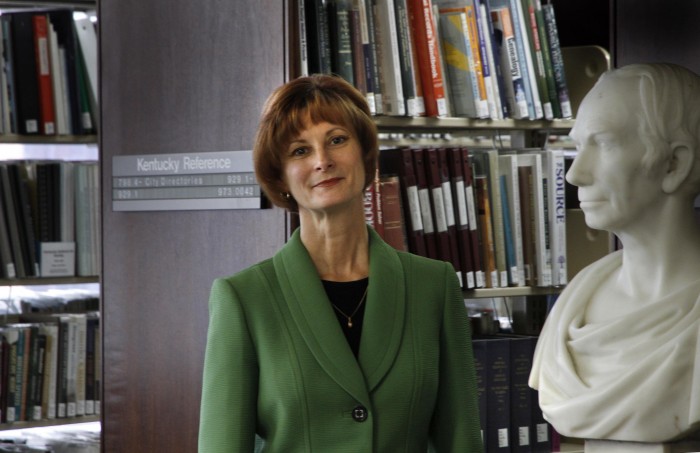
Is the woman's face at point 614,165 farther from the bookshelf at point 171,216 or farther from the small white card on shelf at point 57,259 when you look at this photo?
the small white card on shelf at point 57,259

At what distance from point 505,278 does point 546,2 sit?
1.01 meters

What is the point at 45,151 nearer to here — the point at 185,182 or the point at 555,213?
the point at 185,182

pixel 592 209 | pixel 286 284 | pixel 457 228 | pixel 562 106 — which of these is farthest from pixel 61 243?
pixel 592 209

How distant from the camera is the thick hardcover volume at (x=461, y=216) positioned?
11.1 feet

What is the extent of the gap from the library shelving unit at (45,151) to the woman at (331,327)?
207 cm

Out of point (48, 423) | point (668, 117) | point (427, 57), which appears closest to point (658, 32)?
point (668, 117)

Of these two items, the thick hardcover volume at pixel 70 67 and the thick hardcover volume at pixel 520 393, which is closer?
the thick hardcover volume at pixel 520 393

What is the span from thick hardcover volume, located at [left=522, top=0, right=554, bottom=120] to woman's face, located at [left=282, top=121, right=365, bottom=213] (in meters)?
1.49

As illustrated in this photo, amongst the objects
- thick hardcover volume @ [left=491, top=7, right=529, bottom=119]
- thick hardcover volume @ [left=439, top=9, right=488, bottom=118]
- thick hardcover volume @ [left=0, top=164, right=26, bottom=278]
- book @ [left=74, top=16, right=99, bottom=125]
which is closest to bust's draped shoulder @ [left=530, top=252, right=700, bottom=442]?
thick hardcover volume @ [left=439, top=9, right=488, bottom=118]

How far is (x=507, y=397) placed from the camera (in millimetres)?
3523

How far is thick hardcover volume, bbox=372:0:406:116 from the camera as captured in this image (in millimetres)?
3209

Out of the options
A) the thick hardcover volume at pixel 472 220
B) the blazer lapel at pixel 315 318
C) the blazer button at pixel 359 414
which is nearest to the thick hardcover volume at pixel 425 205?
the thick hardcover volume at pixel 472 220

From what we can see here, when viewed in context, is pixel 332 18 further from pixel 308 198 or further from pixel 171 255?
pixel 308 198

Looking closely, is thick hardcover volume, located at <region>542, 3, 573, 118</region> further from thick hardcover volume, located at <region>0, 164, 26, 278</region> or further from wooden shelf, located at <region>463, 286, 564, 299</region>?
thick hardcover volume, located at <region>0, 164, 26, 278</region>
